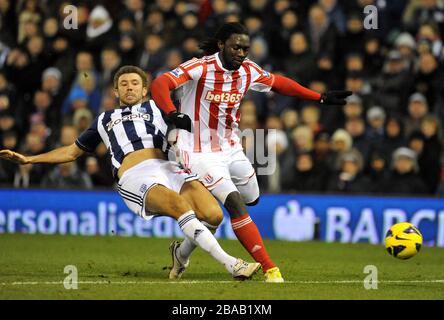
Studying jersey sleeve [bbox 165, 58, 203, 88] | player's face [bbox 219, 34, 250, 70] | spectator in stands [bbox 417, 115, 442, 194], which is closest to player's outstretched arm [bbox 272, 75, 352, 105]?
player's face [bbox 219, 34, 250, 70]

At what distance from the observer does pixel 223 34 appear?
361 inches

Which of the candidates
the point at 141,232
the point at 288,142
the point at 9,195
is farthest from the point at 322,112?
the point at 9,195

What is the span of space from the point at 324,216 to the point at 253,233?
554cm

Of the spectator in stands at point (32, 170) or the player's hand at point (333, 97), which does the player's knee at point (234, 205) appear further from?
the spectator in stands at point (32, 170)

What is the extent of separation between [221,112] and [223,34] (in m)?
0.72

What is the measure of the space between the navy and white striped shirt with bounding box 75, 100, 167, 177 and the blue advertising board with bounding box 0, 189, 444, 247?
434 centimetres

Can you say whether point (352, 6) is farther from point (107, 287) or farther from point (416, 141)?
point (107, 287)

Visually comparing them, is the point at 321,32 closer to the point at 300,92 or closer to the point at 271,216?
the point at 271,216

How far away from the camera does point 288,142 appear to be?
15.0 m

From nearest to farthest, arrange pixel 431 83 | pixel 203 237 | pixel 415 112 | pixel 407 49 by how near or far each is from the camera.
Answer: pixel 203 237, pixel 415 112, pixel 431 83, pixel 407 49

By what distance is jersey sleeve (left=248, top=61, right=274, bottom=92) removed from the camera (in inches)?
372
